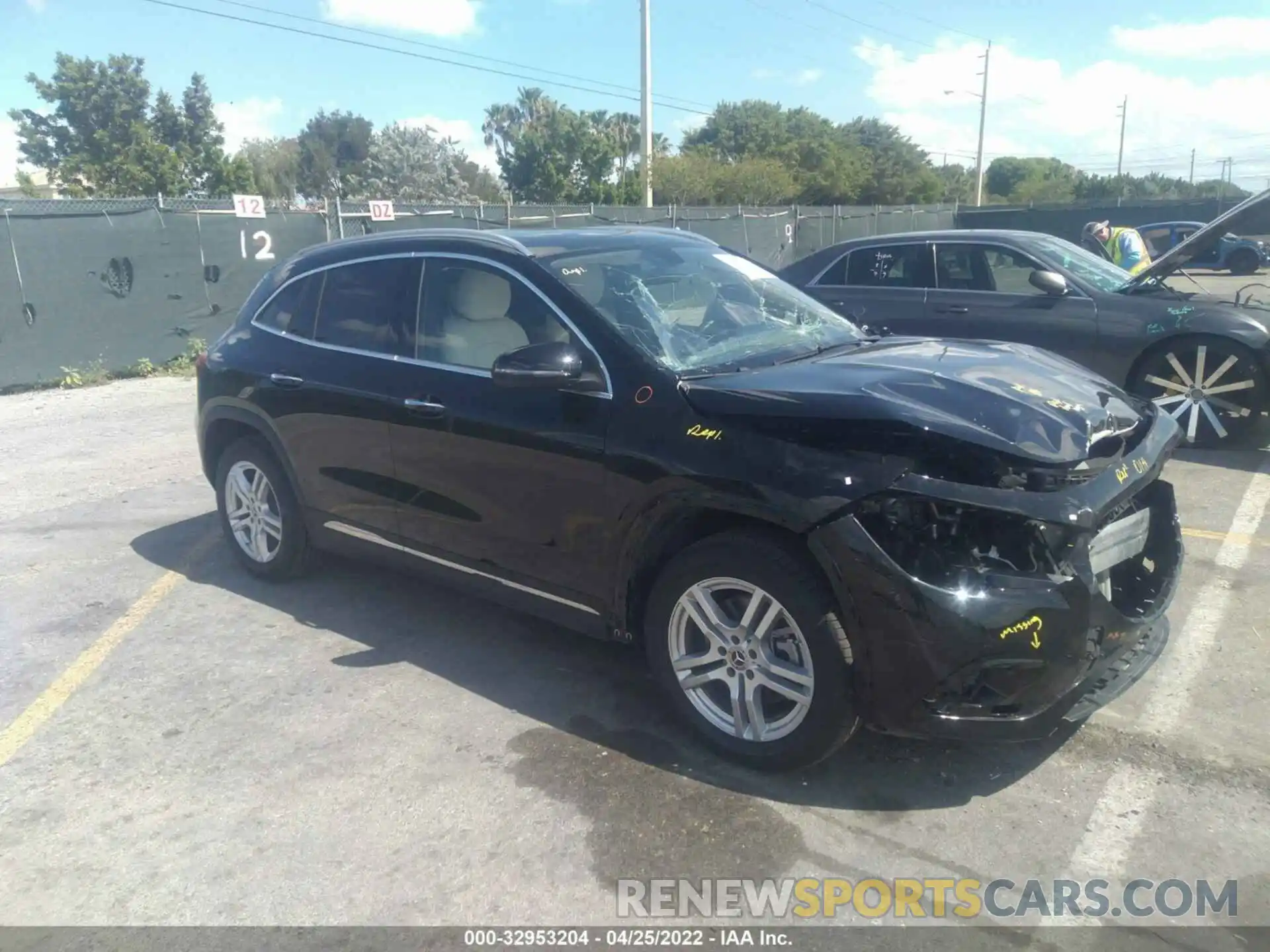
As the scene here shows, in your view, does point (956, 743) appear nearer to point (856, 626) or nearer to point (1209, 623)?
point (856, 626)

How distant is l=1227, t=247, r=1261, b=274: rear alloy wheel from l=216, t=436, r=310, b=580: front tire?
2149cm

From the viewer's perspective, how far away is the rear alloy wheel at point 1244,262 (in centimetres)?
2131

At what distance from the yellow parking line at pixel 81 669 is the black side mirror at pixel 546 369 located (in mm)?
2407

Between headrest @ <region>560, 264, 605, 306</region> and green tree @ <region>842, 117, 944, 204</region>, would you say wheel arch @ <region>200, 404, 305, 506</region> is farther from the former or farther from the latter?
green tree @ <region>842, 117, 944, 204</region>

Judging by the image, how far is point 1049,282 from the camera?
24.9 feet

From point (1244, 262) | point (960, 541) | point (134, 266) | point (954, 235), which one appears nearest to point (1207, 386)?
point (954, 235)

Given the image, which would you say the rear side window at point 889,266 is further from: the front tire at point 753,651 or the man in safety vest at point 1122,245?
the front tire at point 753,651

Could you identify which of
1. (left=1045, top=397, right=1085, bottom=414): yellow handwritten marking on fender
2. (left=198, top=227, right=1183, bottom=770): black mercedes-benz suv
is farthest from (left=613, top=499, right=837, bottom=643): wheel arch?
(left=1045, top=397, right=1085, bottom=414): yellow handwritten marking on fender

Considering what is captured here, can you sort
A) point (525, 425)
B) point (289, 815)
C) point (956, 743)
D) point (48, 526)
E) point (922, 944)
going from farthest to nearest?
point (48, 526)
point (525, 425)
point (956, 743)
point (289, 815)
point (922, 944)

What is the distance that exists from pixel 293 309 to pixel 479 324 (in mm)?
1475

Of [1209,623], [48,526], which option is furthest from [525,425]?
[48,526]

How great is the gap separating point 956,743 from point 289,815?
235cm

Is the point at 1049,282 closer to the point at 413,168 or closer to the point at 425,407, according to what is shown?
the point at 425,407

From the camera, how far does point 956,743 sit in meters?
3.66
